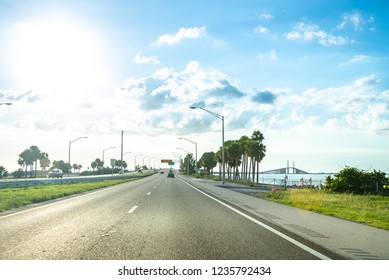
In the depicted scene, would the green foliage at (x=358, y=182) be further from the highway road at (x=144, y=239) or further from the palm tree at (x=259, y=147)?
the palm tree at (x=259, y=147)

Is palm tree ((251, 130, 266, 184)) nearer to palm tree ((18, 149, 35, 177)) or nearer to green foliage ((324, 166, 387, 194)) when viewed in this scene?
green foliage ((324, 166, 387, 194))

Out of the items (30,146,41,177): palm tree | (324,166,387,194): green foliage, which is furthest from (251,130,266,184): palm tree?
(30,146,41,177): palm tree

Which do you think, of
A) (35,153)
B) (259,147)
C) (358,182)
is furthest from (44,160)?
(358,182)

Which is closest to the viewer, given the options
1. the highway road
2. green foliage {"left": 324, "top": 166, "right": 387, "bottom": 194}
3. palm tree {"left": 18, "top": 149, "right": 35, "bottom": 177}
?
the highway road

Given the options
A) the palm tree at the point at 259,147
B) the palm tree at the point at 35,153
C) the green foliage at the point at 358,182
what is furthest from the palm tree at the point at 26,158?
the green foliage at the point at 358,182

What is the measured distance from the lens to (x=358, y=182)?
86.0 ft

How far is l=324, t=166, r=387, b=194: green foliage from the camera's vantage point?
2583cm

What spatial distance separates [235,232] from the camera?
8414mm

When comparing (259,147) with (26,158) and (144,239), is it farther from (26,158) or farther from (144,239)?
(26,158)

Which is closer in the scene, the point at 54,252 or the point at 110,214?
the point at 54,252
